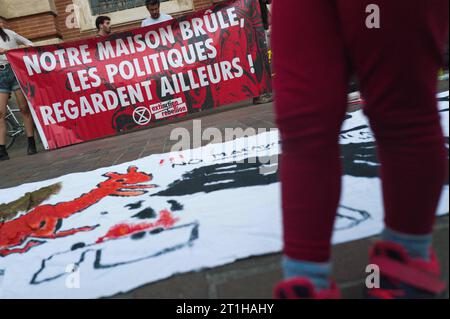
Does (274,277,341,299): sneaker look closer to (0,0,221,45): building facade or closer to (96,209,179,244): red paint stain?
(96,209,179,244): red paint stain

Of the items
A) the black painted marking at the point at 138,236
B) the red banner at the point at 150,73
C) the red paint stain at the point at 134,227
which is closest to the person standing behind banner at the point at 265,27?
the red banner at the point at 150,73

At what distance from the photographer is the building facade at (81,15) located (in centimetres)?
A: 719

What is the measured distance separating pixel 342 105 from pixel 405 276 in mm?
370

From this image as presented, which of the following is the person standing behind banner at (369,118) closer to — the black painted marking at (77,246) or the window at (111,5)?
the black painted marking at (77,246)

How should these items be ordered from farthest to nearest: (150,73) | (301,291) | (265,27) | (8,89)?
(265,27) → (150,73) → (8,89) → (301,291)

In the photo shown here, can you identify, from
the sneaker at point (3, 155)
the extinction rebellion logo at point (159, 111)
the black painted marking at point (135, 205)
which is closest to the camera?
the black painted marking at point (135, 205)

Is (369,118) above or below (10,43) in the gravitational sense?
below

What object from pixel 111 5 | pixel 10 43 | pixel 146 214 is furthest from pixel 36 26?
pixel 146 214

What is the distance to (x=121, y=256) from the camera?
4.45ft

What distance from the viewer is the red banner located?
199 inches

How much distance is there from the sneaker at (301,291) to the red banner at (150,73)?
456cm

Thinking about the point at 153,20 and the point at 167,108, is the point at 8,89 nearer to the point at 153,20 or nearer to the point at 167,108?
Answer: the point at 167,108

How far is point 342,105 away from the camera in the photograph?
0.84 m
